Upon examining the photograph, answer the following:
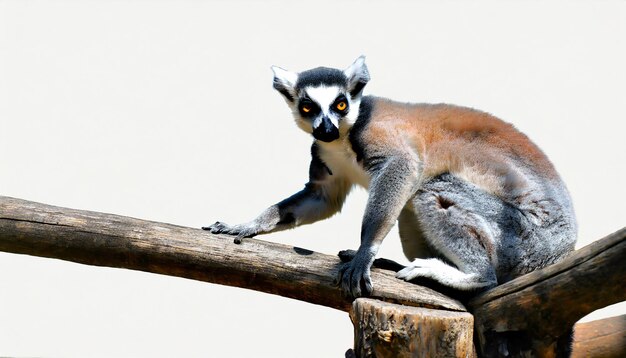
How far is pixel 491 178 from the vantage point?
476 centimetres

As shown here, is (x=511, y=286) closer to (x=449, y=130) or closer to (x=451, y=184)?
(x=451, y=184)

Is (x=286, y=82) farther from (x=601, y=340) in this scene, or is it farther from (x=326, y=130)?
(x=601, y=340)

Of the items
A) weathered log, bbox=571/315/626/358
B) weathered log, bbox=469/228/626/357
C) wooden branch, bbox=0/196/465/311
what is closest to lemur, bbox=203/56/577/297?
wooden branch, bbox=0/196/465/311

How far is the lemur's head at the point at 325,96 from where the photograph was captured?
477cm

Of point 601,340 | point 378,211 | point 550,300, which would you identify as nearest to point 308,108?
point 378,211

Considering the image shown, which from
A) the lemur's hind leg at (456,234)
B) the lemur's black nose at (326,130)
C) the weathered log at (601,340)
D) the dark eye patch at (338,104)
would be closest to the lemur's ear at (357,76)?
the dark eye patch at (338,104)

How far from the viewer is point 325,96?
15.9 ft

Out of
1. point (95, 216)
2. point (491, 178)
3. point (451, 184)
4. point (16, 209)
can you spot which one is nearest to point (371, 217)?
point (451, 184)

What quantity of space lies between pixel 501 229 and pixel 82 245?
2.97 meters

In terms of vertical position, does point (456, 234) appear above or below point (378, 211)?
below

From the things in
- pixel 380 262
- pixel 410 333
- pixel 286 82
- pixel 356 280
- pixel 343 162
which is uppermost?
pixel 286 82

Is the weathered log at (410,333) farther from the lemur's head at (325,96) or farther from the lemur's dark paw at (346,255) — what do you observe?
the lemur's head at (325,96)

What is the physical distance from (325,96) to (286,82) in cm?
A: 46

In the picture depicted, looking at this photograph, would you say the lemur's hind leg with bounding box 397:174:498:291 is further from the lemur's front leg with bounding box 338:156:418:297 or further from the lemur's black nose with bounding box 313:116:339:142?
the lemur's black nose with bounding box 313:116:339:142
